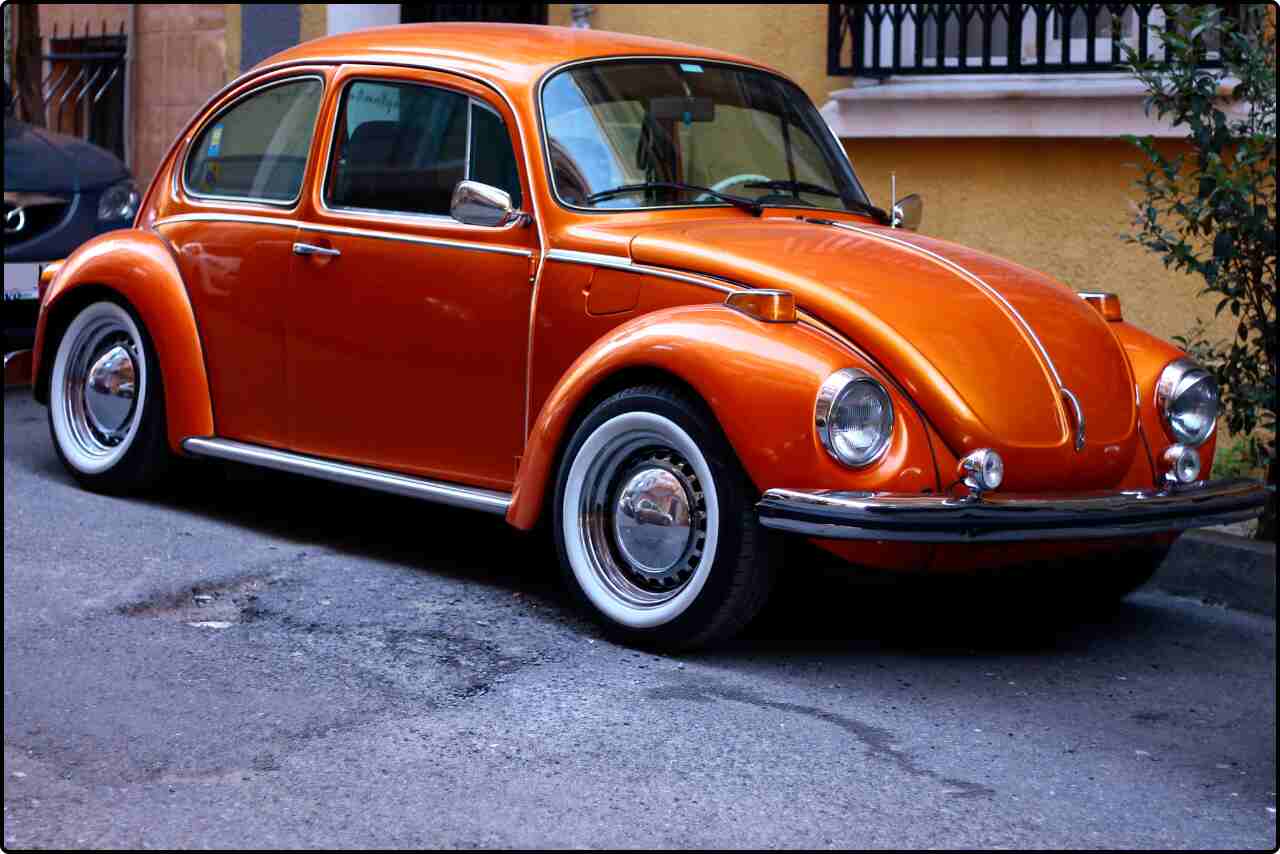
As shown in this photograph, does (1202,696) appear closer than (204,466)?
Yes

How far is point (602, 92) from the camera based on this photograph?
584 centimetres

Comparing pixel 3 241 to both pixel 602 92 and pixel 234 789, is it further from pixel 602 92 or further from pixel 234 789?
pixel 234 789

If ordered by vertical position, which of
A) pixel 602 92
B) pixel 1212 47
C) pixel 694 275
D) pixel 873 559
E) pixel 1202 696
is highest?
pixel 1212 47

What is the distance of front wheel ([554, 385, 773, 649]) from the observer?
15.9ft

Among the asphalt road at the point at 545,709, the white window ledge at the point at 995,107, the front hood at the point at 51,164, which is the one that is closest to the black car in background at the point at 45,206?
the front hood at the point at 51,164

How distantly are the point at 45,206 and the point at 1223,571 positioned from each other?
590 cm

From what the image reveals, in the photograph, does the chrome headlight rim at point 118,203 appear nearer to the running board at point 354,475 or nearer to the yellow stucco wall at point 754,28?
the yellow stucco wall at point 754,28

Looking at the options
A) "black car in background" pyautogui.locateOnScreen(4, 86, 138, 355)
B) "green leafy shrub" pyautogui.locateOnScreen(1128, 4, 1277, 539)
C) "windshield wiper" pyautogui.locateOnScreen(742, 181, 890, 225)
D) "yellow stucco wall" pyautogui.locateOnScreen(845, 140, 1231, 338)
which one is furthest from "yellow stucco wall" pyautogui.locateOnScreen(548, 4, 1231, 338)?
"black car in background" pyautogui.locateOnScreen(4, 86, 138, 355)

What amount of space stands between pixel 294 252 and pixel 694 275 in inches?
64.3

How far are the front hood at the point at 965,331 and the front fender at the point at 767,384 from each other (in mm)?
98

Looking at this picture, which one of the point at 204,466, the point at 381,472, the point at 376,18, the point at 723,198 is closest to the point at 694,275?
the point at 723,198

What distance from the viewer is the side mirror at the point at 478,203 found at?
547cm

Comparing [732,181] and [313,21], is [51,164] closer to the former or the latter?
[313,21]

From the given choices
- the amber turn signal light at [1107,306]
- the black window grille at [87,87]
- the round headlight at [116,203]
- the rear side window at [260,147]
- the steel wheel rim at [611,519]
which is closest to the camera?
the steel wheel rim at [611,519]
